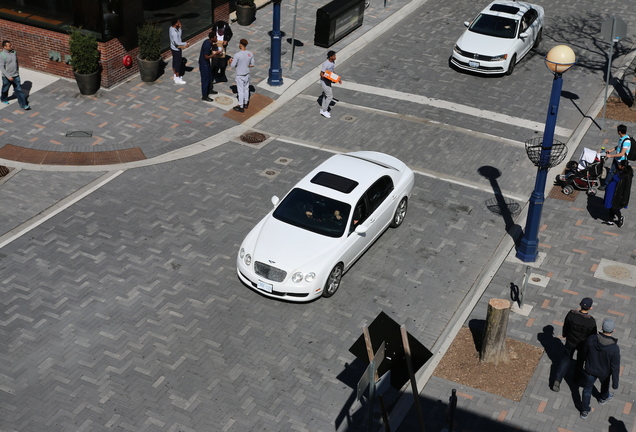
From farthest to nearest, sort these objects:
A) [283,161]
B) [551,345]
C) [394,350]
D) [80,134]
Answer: [80,134] < [283,161] < [551,345] < [394,350]

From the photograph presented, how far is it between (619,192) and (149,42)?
40.7 feet

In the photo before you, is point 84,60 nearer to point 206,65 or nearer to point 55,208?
point 206,65

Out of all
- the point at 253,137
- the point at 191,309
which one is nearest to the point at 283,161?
the point at 253,137

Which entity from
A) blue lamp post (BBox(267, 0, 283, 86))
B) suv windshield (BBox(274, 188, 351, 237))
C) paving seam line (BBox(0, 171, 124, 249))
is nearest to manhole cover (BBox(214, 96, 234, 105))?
blue lamp post (BBox(267, 0, 283, 86))

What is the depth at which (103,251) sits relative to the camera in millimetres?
15141

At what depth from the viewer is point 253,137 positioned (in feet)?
64.6

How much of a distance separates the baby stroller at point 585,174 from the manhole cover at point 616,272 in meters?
2.83

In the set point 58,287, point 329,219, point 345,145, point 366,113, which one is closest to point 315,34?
point 366,113

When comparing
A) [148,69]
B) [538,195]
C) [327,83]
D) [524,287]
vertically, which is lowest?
[148,69]

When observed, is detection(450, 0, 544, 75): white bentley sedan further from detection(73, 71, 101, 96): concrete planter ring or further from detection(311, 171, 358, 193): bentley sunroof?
detection(73, 71, 101, 96): concrete planter ring

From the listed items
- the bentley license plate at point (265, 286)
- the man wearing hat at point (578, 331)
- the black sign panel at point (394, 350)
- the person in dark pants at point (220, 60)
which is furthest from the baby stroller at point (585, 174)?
the black sign panel at point (394, 350)

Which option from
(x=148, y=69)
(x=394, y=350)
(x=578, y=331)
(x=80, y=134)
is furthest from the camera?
(x=148, y=69)

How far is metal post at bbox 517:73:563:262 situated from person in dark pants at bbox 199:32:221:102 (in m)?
9.24

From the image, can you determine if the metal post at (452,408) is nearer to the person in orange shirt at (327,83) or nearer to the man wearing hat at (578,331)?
the man wearing hat at (578,331)
